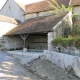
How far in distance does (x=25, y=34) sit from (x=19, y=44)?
11.5ft

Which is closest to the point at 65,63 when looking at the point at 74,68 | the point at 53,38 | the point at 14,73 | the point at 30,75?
the point at 74,68

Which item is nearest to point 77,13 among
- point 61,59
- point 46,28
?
point 46,28

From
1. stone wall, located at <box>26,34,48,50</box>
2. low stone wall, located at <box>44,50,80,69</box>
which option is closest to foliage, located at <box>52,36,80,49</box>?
low stone wall, located at <box>44,50,80,69</box>

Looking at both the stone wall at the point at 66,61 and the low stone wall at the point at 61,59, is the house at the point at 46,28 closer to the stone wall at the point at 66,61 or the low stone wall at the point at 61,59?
the low stone wall at the point at 61,59

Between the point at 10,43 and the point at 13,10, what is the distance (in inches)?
296

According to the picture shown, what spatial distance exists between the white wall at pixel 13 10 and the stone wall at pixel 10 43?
4867 millimetres

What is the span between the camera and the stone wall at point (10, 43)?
16.6 metres

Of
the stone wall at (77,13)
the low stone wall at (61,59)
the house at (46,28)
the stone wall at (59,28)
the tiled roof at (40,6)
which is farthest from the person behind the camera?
the tiled roof at (40,6)

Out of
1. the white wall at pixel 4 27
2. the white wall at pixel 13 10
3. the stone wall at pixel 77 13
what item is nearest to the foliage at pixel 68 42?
the white wall at pixel 4 27

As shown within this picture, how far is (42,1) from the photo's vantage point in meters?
22.9

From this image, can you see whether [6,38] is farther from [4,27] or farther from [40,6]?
[40,6]

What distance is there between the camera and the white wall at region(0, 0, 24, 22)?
22.1 m

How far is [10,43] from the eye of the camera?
1716cm

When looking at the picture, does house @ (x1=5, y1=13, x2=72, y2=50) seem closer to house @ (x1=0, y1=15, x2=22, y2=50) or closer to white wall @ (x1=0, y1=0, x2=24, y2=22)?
house @ (x1=0, y1=15, x2=22, y2=50)
